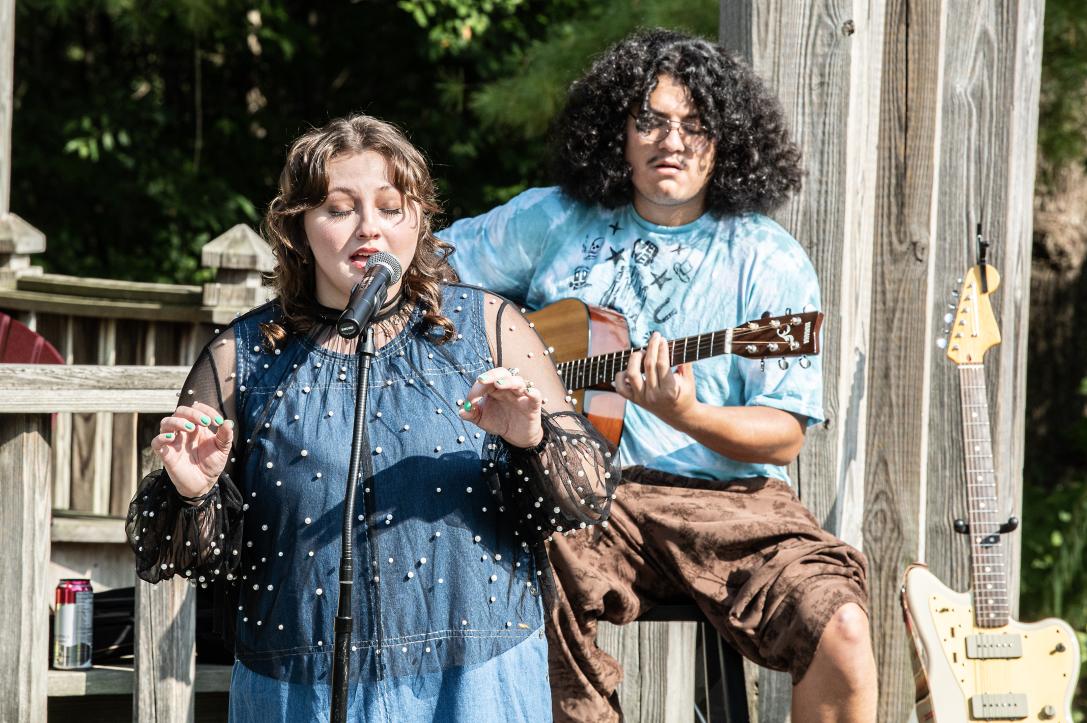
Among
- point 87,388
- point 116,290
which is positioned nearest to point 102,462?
point 116,290

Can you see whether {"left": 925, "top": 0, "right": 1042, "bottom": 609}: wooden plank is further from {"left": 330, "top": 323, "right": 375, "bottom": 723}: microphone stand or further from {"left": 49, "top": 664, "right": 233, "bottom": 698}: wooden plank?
{"left": 330, "top": 323, "right": 375, "bottom": 723}: microphone stand

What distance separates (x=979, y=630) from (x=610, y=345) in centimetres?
105

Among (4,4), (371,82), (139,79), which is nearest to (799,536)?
(4,4)

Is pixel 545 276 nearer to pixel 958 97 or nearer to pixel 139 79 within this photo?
pixel 958 97

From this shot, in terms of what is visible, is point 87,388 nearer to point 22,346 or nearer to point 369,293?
point 369,293

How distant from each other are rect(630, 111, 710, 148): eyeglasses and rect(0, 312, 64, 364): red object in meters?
Result: 2.25

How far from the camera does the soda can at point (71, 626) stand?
132 inches

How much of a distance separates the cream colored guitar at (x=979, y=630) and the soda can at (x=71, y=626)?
1928mm

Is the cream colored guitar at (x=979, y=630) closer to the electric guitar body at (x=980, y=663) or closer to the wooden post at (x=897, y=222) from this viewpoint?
the electric guitar body at (x=980, y=663)

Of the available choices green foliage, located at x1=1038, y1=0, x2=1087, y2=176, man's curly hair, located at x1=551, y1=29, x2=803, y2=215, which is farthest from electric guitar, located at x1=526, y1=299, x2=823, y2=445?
green foliage, located at x1=1038, y1=0, x2=1087, y2=176

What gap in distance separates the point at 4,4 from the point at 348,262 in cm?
456

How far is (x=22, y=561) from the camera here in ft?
10.0

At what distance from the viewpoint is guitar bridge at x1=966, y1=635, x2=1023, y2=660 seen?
3.16 m

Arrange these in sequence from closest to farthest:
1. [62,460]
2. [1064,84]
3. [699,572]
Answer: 1. [699,572]
2. [62,460]
3. [1064,84]
